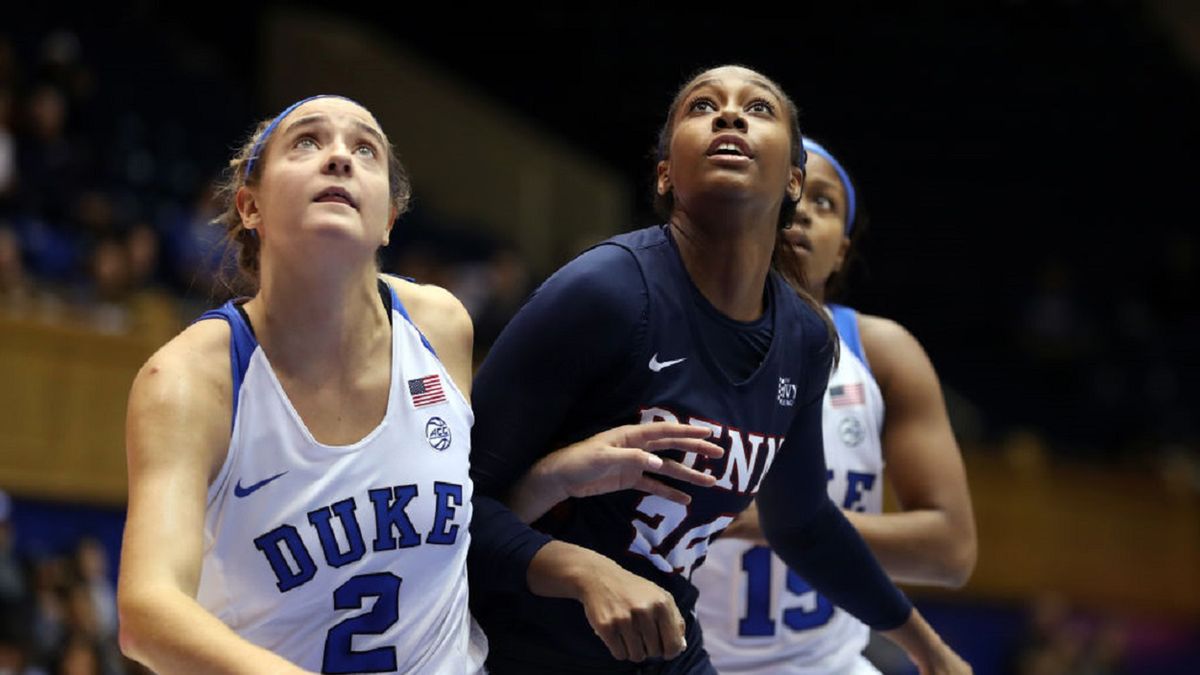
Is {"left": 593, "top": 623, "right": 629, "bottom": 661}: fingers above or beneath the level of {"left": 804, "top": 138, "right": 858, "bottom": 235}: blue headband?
beneath

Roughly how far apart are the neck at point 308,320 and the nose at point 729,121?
2.59 feet

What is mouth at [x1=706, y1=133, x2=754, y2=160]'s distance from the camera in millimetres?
3230

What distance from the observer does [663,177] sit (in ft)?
11.4

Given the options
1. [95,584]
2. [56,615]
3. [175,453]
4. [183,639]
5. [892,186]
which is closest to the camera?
[183,639]

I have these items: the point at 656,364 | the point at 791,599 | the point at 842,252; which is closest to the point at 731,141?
the point at 656,364

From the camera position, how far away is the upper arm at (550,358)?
312 centimetres

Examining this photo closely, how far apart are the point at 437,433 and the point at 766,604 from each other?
1.51 m

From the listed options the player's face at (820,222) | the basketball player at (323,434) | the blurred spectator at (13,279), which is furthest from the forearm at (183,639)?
the blurred spectator at (13,279)

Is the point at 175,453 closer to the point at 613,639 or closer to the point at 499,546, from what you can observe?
the point at 499,546

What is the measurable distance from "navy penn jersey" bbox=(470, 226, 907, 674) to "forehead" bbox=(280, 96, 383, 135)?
503 millimetres

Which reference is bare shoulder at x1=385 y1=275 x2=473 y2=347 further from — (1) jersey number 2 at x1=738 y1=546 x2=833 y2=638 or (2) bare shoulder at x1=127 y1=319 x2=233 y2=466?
(1) jersey number 2 at x1=738 y1=546 x2=833 y2=638

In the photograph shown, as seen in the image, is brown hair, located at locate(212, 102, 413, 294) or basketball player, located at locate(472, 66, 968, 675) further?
brown hair, located at locate(212, 102, 413, 294)

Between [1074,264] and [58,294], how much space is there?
34.9 feet

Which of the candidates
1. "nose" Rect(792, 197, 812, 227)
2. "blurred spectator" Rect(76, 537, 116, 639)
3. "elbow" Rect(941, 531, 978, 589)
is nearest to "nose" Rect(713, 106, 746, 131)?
"nose" Rect(792, 197, 812, 227)
